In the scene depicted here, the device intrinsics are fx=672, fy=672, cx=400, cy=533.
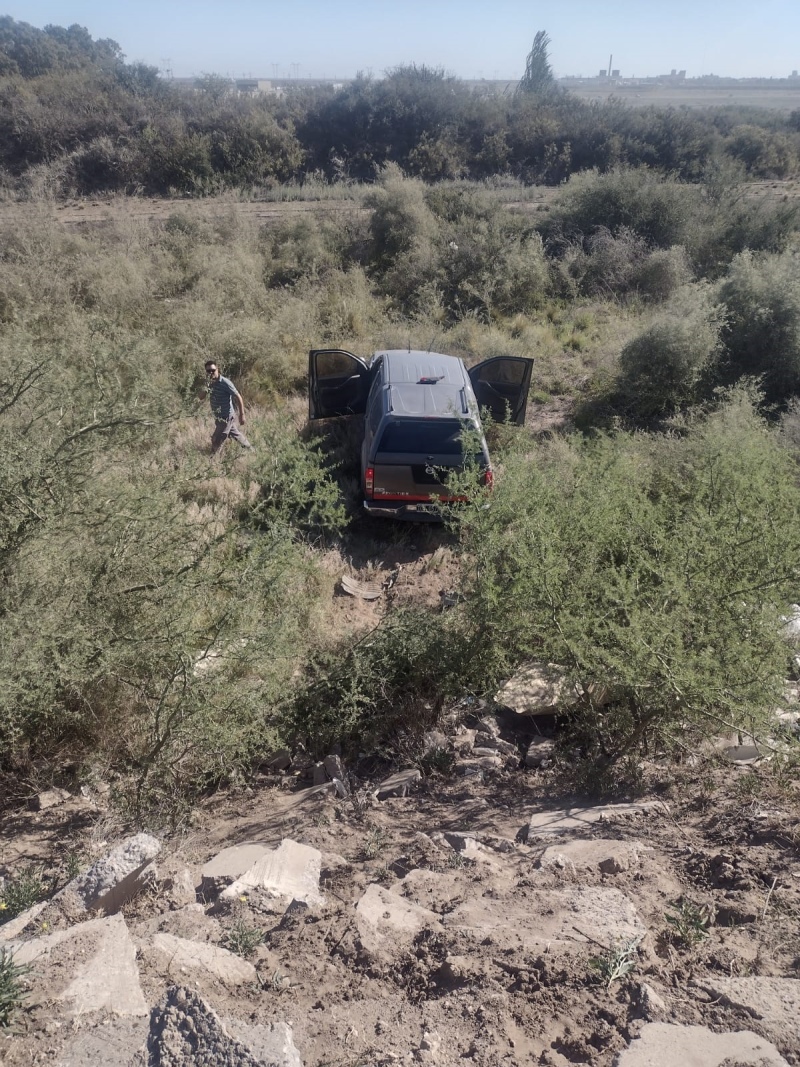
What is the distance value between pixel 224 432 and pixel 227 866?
5.81 m

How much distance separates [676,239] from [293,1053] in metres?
19.5

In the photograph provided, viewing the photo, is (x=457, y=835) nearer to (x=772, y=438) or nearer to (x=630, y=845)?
(x=630, y=845)

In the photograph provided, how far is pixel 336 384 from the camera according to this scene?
30.9 feet

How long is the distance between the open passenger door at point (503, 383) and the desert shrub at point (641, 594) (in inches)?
132

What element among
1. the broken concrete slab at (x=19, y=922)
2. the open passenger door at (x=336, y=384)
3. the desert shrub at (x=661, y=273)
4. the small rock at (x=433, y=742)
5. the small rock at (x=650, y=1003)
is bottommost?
the small rock at (x=433, y=742)

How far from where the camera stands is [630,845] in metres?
3.59

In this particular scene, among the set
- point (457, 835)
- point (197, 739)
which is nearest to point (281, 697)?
point (197, 739)

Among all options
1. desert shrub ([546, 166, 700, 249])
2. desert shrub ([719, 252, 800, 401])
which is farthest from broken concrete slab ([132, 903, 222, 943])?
desert shrub ([546, 166, 700, 249])

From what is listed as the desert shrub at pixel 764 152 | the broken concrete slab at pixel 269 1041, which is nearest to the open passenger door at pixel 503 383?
the broken concrete slab at pixel 269 1041

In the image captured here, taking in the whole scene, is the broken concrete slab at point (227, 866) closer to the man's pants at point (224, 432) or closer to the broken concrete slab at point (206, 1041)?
the broken concrete slab at point (206, 1041)

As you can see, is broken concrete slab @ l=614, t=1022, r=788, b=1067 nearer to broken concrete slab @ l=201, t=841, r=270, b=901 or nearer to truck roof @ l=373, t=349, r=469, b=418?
broken concrete slab @ l=201, t=841, r=270, b=901

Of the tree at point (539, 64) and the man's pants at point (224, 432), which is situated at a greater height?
the tree at point (539, 64)

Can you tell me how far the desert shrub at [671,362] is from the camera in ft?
35.9

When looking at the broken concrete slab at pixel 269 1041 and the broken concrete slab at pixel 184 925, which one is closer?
the broken concrete slab at pixel 269 1041
